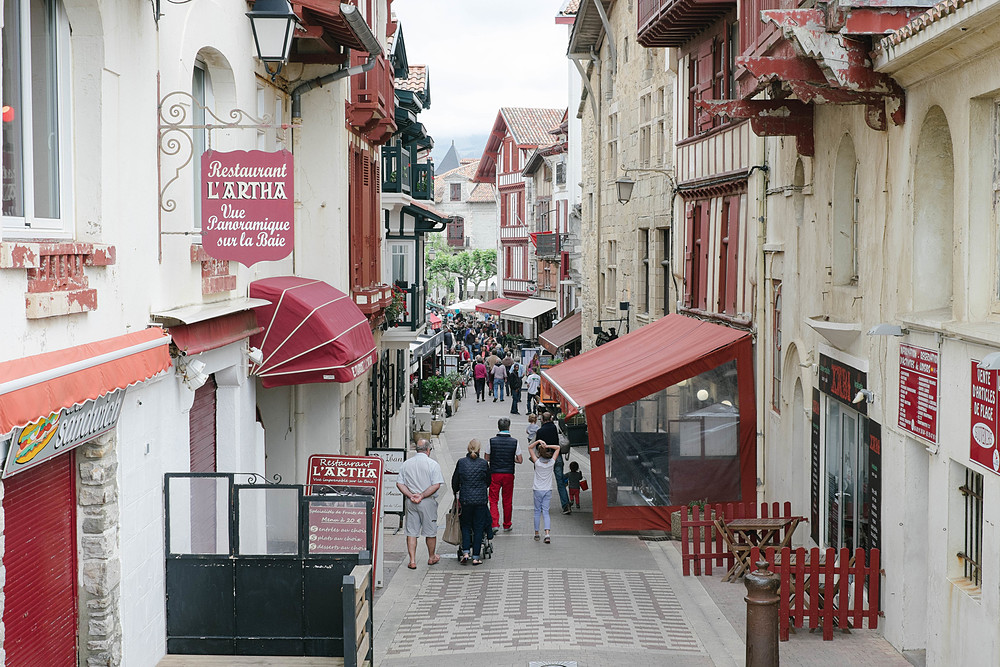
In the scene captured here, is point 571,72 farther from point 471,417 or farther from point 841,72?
point 841,72

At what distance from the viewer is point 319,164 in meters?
15.4

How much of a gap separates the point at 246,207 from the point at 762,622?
195 inches

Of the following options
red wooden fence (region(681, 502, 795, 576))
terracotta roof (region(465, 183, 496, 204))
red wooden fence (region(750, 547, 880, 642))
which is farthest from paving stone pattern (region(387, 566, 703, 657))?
terracotta roof (region(465, 183, 496, 204))

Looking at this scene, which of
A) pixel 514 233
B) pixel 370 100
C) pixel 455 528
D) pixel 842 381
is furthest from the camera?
pixel 514 233

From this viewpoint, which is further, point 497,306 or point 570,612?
point 497,306

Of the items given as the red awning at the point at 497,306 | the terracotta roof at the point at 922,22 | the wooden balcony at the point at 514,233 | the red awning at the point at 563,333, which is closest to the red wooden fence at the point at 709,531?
the terracotta roof at the point at 922,22

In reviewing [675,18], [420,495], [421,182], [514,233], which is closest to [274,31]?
[420,495]

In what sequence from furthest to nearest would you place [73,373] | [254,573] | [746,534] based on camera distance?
1. [746,534]
2. [254,573]
3. [73,373]

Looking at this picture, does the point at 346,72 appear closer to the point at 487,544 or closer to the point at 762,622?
the point at 487,544

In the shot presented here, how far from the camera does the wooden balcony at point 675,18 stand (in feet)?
58.3

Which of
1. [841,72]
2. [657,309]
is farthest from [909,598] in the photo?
[657,309]

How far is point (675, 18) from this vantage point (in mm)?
18891

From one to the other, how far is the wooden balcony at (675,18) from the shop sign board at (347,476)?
9333 millimetres

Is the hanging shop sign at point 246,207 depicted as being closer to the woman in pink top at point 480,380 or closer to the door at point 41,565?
the door at point 41,565
